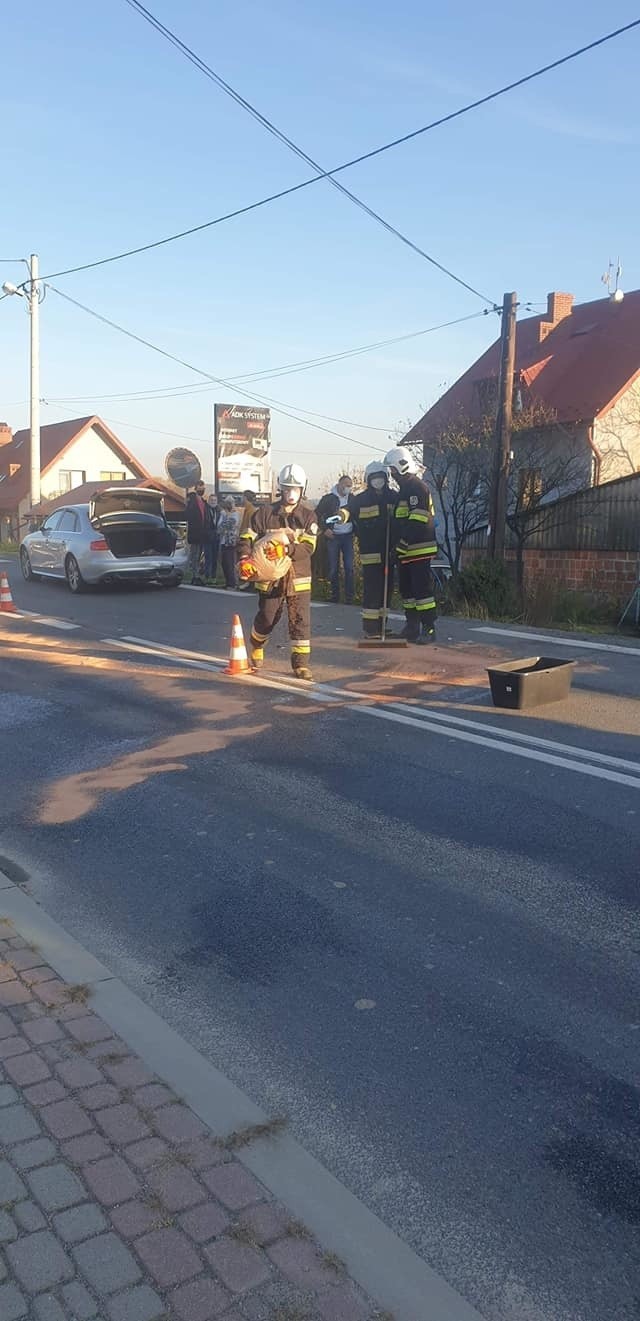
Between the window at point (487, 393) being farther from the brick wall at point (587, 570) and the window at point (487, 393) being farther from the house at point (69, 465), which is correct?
the house at point (69, 465)

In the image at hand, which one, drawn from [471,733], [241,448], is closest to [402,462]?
[471,733]

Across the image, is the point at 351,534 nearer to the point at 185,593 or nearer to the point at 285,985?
the point at 185,593

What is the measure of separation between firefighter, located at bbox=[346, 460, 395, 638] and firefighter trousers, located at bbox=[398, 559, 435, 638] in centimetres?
30

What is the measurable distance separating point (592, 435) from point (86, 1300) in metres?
26.0

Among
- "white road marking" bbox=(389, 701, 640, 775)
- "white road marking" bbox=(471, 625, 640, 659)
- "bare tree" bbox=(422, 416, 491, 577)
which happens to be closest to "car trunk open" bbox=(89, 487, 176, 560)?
"bare tree" bbox=(422, 416, 491, 577)

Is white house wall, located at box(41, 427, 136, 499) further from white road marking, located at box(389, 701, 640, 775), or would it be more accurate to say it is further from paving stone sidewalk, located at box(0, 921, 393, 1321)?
paving stone sidewalk, located at box(0, 921, 393, 1321)

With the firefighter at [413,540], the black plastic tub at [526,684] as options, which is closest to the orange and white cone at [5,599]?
the firefighter at [413,540]

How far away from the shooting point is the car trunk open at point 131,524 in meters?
16.5

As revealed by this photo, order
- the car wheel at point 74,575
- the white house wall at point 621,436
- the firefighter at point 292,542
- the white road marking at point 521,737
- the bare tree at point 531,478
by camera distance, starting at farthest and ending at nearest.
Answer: the white house wall at point 621,436, the bare tree at point 531,478, the car wheel at point 74,575, the firefighter at point 292,542, the white road marking at point 521,737

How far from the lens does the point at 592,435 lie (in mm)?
26250

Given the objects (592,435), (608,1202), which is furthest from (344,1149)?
(592,435)

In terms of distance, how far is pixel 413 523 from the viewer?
10734 millimetres

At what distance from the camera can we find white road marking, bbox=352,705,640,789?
625cm

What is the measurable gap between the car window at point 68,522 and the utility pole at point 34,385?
12331 mm
